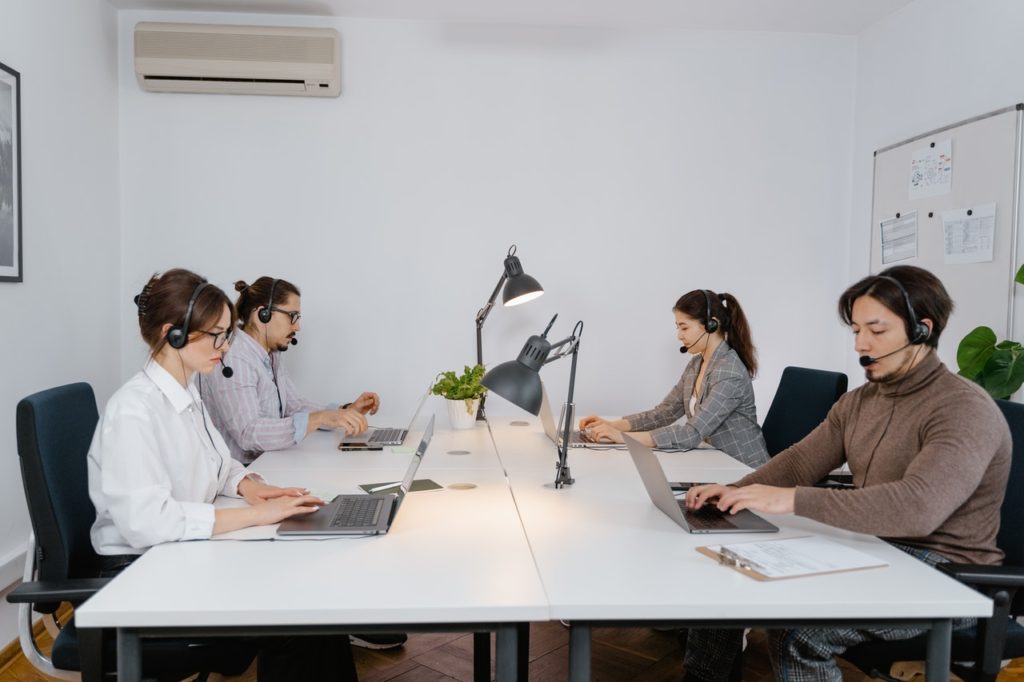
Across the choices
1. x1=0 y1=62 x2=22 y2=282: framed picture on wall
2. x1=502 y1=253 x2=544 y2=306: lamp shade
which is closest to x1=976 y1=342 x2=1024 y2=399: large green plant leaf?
x1=502 y1=253 x2=544 y2=306: lamp shade

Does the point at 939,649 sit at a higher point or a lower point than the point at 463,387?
lower

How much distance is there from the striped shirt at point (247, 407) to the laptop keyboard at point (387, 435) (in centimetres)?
26

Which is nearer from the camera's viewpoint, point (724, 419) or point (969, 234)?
point (724, 419)

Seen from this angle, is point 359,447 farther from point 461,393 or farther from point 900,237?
point 900,237

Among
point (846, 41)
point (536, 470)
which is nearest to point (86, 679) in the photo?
point (536, 470)

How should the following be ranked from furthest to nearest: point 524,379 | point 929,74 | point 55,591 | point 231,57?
point 231,57, point 929,74, point 524,379, point 55,591

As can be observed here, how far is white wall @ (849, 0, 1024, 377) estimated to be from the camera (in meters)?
3.06

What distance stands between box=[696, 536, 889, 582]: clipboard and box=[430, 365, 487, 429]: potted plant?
1.69m

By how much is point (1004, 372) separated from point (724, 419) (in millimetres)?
951

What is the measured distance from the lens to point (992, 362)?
9.04 ft

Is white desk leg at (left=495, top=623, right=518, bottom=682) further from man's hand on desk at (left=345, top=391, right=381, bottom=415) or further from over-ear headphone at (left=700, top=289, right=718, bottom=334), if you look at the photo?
man's hand on desk at (left=345, top=391, right=381, bottom=415)

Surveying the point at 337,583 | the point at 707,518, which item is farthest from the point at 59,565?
the point at 707,518

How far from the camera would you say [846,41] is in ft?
13.5

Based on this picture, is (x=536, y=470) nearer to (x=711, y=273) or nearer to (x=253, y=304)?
(x=253, y=304)
